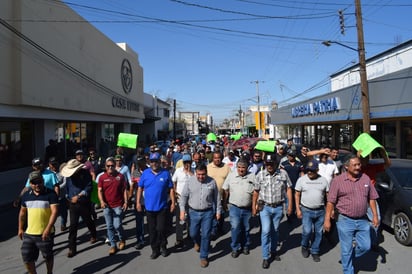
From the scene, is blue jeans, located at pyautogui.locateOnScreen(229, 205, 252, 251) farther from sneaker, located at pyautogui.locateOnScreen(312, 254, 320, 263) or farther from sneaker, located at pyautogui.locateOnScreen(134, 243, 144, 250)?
sneaker, located at pyautogui.locateOnScreen(134, 243, 144, 250)

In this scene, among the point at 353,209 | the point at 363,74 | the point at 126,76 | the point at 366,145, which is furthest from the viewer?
the point at 126,76

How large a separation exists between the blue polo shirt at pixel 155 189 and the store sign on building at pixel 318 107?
16176 millimetres

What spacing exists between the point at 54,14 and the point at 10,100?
543cm

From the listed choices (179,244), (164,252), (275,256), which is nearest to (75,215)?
(164,252)

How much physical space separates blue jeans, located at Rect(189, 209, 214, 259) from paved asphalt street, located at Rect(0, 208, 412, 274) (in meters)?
0.26

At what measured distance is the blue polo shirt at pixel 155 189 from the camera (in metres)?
5.15

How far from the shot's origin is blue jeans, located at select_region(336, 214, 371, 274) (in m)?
4.11

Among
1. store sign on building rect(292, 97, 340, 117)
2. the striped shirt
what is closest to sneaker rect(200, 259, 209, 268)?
the striped shirt

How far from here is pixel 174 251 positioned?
546 centimetres

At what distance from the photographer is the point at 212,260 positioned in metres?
5.01

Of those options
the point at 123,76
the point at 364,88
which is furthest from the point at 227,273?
the point at 123,76

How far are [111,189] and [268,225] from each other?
270 cm

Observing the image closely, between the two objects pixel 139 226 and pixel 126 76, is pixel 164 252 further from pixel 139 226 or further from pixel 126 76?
pixel 126 76

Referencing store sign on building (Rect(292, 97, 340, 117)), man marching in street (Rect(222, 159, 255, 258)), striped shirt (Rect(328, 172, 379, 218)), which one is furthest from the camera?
store sign on building (Rect(292, 97, 340, 117))
